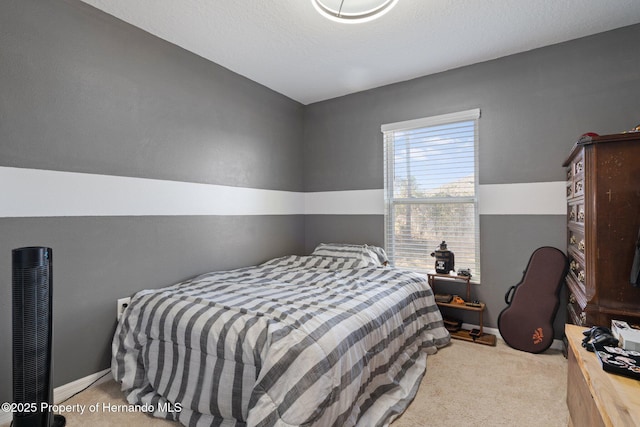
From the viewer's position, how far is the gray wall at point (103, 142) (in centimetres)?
182

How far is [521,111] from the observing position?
108 inches

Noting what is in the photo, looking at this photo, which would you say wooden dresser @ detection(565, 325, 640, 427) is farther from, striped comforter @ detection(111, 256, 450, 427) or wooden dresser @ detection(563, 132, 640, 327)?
striped comforter @ detection(111, 256, 450, 427)

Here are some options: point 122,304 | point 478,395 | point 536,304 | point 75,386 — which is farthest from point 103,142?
point 536,304

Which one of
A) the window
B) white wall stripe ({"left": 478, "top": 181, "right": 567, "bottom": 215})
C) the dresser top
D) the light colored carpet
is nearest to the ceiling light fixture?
the dresser top

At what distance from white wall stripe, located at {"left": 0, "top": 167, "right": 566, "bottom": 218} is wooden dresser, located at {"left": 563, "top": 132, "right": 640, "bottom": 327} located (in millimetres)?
893

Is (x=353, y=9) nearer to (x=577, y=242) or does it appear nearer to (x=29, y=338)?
(x=577, y=242)

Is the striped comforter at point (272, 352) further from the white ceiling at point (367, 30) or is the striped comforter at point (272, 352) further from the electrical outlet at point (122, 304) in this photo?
the white ceiling at point (367, 30)

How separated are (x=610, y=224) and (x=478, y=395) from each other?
1263mm

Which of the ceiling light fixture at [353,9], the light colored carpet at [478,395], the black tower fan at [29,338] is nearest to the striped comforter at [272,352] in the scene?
the light colored carpet at [478,395]

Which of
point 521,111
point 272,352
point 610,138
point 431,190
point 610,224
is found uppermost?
point 521,111

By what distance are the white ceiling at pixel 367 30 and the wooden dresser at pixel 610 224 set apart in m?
1.10

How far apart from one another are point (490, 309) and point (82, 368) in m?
3.24

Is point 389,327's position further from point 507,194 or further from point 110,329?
point 110,329

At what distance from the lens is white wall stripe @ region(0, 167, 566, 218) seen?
1.85 metres
